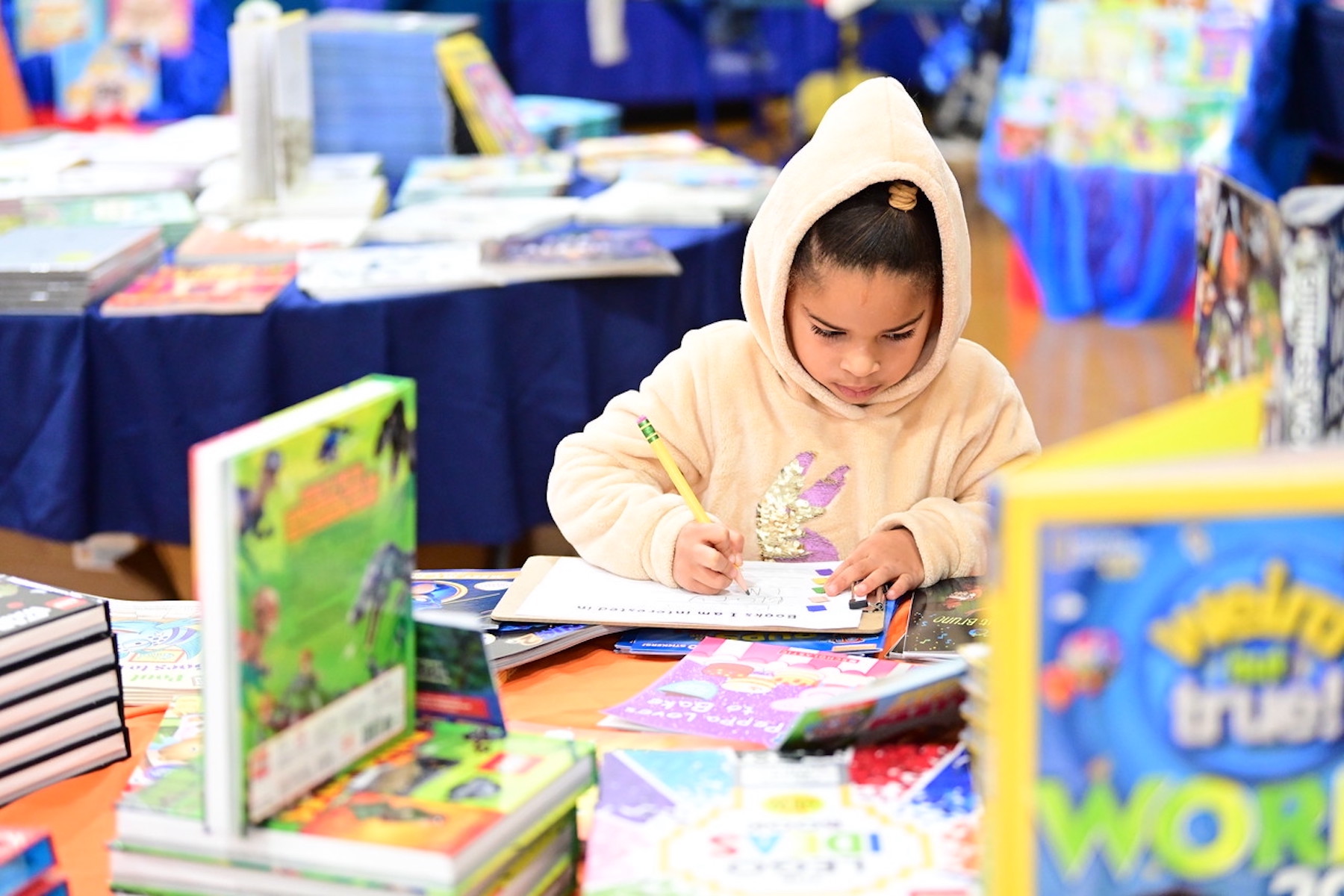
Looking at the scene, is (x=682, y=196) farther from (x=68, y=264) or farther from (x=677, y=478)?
(x=677, y=478)

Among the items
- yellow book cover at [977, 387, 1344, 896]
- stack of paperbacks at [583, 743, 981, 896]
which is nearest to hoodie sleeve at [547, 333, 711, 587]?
stack of paperbacks at [583, 743, 981, 896]

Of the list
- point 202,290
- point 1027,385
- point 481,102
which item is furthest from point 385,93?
point 1027,385

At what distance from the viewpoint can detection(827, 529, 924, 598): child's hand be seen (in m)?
1.34

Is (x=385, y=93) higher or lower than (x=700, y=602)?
higher

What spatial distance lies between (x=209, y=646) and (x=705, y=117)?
7031 millimetres

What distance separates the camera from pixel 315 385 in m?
2.41

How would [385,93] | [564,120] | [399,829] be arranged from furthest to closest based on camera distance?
[564,120] → [385,93] → [399,829]

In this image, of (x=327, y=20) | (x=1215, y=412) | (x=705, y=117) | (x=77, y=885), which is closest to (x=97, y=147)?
(x=327, y=20)

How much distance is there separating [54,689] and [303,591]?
0.36 m

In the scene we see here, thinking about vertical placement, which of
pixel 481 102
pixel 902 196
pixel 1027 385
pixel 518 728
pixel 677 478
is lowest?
pixel 1027 385

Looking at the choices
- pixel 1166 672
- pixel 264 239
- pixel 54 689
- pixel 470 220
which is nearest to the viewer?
pixel 1166 672

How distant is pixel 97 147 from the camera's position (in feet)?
11.4

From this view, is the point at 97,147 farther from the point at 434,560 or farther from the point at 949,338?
the point at 949,338

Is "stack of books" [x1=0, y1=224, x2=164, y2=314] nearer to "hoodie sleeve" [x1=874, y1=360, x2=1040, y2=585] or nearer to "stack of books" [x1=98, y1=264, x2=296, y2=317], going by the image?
"stack of books" [x1=98, y1=264, x2=296, y2=317]
